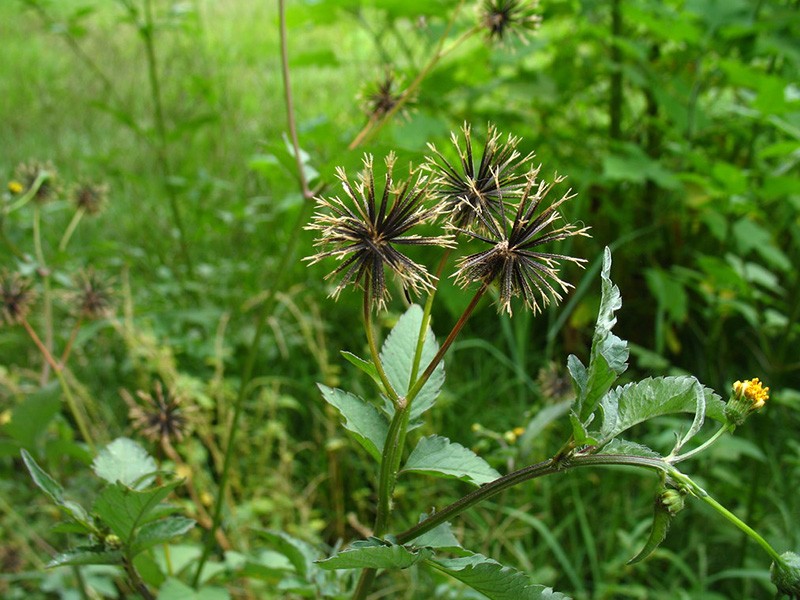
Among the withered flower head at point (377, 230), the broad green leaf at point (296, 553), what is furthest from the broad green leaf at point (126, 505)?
the withered flower head at point (377, 230)

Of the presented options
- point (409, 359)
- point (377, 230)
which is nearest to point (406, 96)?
point (409, 359)

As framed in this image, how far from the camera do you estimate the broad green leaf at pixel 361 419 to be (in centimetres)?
77

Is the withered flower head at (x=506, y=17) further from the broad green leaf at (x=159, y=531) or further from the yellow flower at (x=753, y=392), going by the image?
the broad green leaf at (x=159, y=531)

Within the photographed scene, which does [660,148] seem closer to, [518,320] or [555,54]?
[555,54]

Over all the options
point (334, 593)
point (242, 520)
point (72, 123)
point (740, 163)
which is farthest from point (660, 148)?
point (72, 123)

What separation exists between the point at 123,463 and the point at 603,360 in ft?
2.44

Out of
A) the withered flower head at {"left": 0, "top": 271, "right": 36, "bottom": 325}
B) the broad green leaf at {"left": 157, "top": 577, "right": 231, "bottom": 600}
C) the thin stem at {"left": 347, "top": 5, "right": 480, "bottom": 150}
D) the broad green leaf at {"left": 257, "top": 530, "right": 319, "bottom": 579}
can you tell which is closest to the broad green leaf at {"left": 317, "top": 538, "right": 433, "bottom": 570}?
the broad green leaf at {"left": 257, "top": 530, "right": 319, "bottom": 579}

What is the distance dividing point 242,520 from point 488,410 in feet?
2.87

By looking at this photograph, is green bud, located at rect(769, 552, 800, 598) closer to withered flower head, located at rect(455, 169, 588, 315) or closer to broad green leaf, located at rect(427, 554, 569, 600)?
broad green leaf, located at rect(427, 554, 569, 600)

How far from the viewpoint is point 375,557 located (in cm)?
66

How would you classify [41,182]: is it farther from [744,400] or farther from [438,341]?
[744,400]

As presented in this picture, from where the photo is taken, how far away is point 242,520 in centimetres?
204

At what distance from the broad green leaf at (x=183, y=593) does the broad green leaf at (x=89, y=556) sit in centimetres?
22

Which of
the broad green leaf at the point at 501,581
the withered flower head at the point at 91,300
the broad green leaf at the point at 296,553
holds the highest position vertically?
the broad green leaf at the point at 501,581
